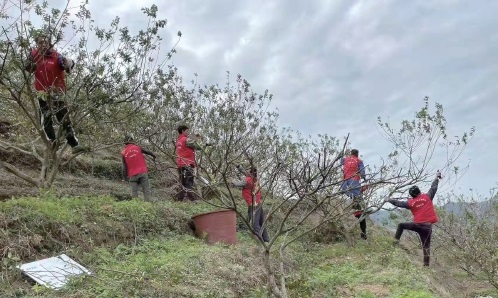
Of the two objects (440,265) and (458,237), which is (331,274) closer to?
(458,237)

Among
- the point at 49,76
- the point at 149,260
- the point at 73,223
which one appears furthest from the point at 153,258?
the point at 49,76

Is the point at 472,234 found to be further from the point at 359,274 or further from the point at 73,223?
the point at 73,223

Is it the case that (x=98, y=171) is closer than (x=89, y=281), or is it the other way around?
(x=89, y=281)

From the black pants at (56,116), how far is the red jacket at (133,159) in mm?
1219

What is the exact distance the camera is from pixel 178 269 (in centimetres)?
543

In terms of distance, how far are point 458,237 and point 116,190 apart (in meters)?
8.22

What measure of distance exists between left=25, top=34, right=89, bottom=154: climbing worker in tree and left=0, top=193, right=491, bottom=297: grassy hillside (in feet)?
3.99

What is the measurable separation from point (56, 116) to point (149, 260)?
2918 mm

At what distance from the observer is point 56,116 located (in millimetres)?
7270

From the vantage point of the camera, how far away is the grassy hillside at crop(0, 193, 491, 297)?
482 cm

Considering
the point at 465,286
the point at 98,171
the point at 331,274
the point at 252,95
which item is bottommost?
the point at 465,286

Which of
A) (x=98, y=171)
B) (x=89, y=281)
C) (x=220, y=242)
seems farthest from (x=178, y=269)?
(x=98, y=171)

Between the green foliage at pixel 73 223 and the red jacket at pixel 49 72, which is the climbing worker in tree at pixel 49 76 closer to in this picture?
the red jacket at pixel 49 72

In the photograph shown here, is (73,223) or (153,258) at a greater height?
(73,223)
